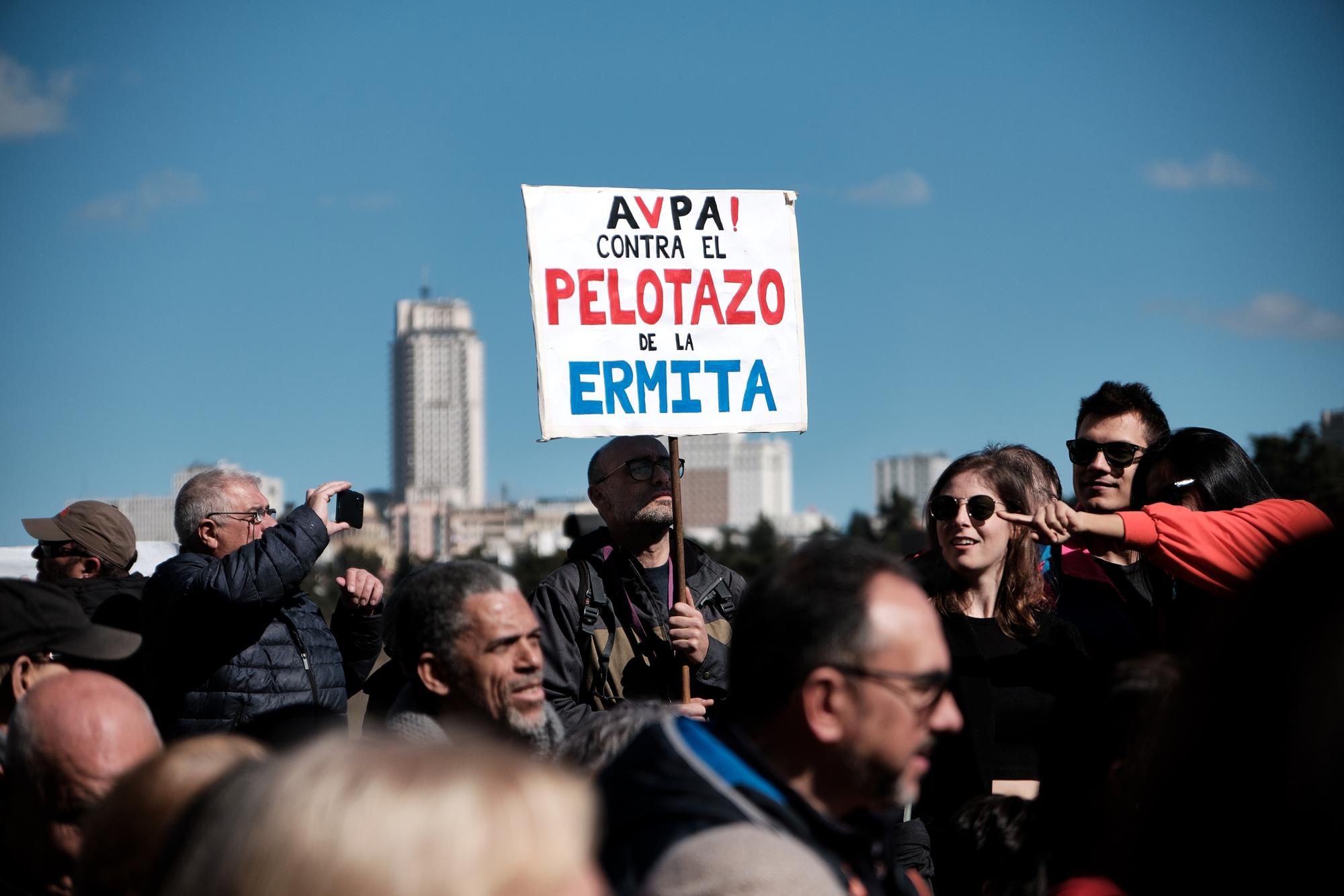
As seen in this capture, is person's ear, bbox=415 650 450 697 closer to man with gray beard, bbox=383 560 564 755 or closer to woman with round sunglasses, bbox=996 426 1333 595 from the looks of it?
man with gray beard, bbox=383 560 564 755

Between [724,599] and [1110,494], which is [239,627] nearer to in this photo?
[724,599]

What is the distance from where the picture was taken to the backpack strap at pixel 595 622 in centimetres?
463

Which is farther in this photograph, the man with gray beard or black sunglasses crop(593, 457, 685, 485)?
black sunglasses crop(593, 457, 685, 485)

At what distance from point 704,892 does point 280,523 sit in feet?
10.4

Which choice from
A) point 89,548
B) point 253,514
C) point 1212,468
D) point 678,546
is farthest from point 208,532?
point 1212,468

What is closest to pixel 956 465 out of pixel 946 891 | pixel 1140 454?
pixel 1140 454

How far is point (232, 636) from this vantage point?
181 inches

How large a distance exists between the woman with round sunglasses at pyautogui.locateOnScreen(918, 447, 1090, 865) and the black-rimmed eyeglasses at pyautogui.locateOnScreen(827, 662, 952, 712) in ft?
5.38

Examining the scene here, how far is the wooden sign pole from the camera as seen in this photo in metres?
4.45

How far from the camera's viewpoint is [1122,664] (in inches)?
107

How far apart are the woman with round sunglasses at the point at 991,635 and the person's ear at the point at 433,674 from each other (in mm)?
1496

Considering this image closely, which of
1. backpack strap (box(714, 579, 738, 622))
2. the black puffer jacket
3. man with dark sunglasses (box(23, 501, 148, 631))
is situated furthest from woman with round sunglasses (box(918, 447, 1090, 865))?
man with dark sunglasses (box(23, 501, 148, 631))

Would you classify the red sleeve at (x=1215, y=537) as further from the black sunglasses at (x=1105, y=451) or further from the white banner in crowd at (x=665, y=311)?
the white banner in crowd at (x=665, y=311)

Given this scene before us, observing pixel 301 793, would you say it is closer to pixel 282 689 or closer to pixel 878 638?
pixel 878 638
